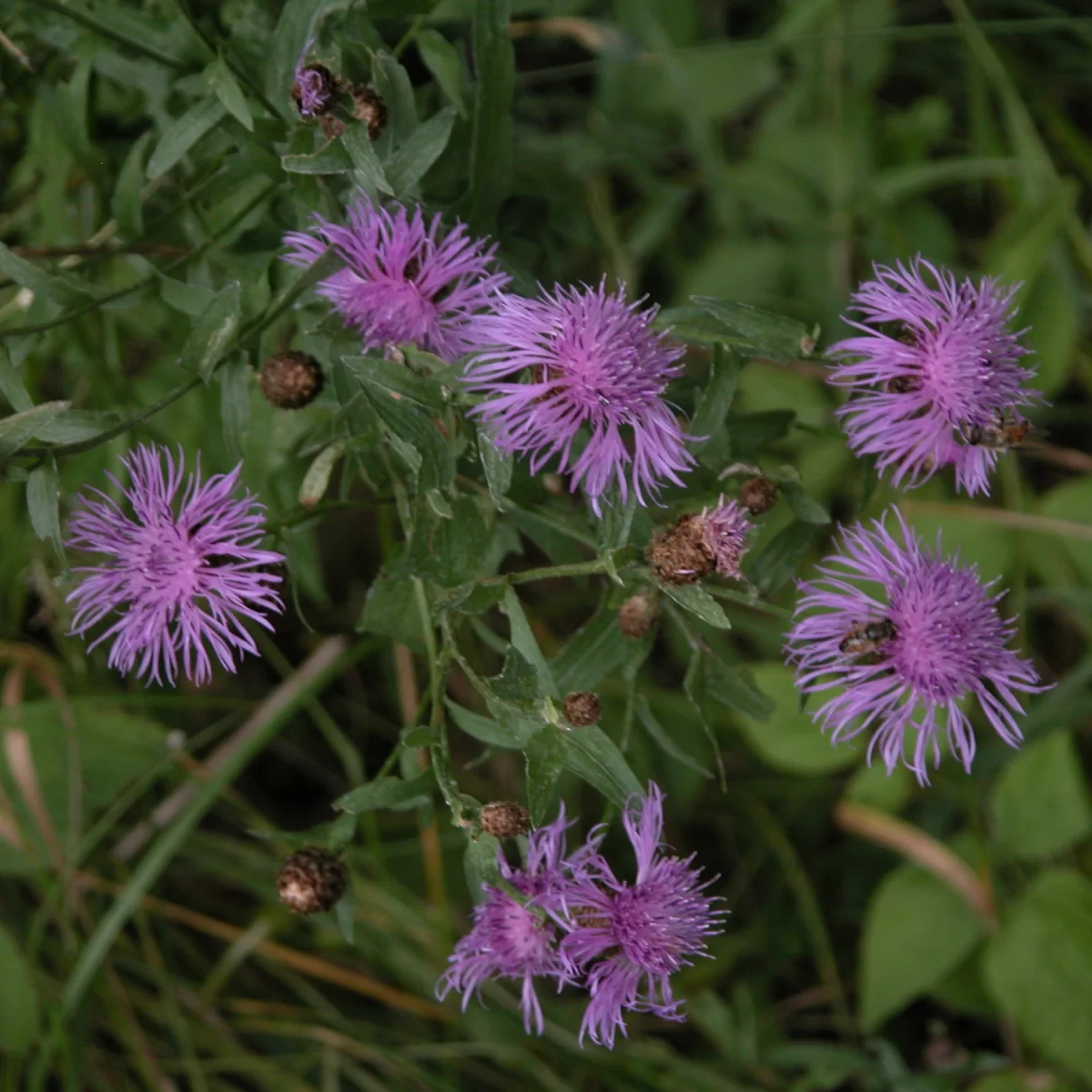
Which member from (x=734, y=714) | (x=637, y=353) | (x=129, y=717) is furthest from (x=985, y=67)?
(x=129, y=717)

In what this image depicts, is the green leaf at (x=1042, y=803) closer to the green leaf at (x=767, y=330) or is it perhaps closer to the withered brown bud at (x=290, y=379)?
the green leaf at (x=767, y=330)

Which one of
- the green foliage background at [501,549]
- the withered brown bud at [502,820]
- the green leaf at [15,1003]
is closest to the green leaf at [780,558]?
the green foliage background at [501,549]

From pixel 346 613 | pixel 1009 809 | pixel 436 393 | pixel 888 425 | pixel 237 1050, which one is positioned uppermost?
pixel 436 393

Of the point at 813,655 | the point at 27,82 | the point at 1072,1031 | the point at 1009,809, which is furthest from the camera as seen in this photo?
the point at 1009,809

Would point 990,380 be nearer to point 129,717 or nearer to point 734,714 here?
point 734,714

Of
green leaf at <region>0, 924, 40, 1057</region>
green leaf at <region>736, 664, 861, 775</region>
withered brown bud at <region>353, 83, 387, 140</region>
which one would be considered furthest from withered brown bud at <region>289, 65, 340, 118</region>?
green leaf at <region>0, 924, 40, 1057</region>

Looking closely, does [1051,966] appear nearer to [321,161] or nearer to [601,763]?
[601,763]
